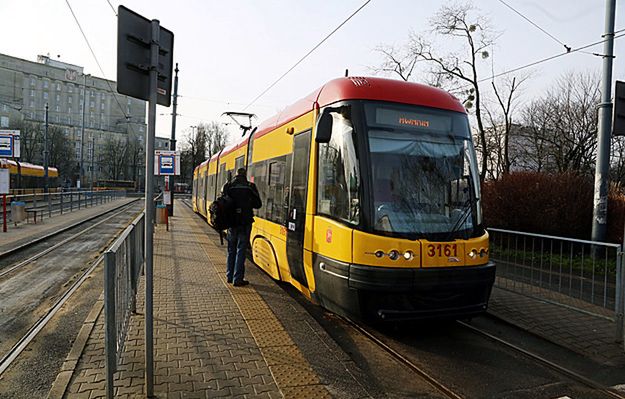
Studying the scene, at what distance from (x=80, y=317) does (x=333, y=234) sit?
364cm

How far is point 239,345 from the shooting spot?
4477 millimetres

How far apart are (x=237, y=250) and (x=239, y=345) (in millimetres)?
2960

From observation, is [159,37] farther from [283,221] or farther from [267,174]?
[267,174]

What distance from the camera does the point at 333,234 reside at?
16.4 ft

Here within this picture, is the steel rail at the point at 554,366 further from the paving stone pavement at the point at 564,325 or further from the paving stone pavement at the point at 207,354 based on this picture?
the paving stone pavement at the point at 207,354

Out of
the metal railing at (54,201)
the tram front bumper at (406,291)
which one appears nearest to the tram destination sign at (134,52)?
the tram front bumper at (406,291)

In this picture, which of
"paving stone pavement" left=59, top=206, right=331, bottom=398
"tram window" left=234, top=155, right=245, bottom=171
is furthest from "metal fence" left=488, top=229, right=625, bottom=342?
"tram window" left=234, top=155, right=245, bottom=171

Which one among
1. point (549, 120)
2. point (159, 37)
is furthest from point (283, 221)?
point (549, 120)

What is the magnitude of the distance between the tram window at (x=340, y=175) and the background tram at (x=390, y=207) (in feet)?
0.04

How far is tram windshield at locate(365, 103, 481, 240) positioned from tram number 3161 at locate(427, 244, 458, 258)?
0.11 metres

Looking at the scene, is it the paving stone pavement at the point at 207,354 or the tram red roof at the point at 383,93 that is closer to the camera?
the paving stone pavement at the point at 207,354

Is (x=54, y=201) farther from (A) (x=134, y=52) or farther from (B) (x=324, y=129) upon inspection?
(A) (x=134, y=52)

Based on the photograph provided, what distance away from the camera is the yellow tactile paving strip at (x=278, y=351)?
11.8 feet

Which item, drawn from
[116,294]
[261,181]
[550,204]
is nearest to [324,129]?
[116,294]
